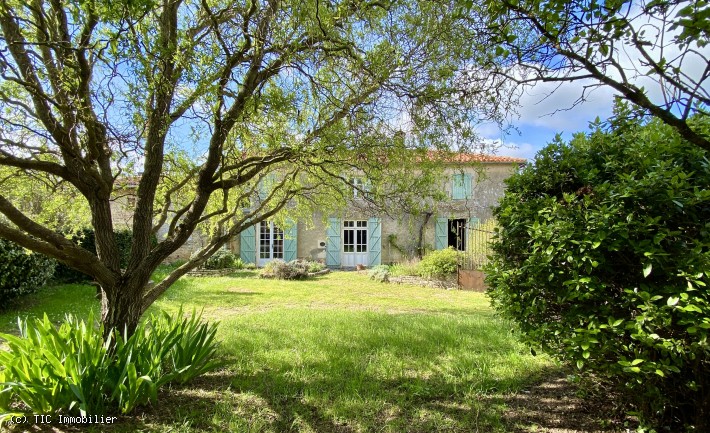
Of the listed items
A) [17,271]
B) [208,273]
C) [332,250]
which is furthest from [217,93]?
[332,250]

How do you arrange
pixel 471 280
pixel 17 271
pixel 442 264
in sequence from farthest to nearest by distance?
pixel 442 264, pixel 471 280, pixel 17 271

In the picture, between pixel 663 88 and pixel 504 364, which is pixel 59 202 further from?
pixel 663 88

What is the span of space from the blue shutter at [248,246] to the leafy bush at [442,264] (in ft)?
28.4

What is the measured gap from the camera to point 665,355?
2.00 m

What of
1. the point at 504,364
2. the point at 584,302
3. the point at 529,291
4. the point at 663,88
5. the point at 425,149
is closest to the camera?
the point at 663,88

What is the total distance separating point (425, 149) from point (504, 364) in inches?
101

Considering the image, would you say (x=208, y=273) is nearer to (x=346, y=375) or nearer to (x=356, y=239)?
(x=356, y=239)

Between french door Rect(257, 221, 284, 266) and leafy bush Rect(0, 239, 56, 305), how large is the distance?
427 inches

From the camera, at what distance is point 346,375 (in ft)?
12.9

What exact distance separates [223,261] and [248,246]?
2114 millimetres

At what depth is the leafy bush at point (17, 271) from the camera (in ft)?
22.3

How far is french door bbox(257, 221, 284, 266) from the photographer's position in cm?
1827

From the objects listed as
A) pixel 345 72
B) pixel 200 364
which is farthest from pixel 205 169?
pixel 200 364

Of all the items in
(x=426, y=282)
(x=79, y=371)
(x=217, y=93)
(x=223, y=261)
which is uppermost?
(x=217, y=93)
